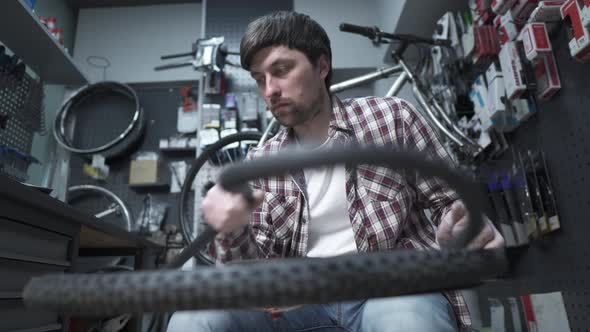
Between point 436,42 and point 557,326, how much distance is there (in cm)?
113

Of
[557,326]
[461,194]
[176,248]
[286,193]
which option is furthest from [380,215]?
[176,248]

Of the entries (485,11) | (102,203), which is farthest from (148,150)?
(485,11)

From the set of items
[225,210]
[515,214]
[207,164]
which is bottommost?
[225,210]

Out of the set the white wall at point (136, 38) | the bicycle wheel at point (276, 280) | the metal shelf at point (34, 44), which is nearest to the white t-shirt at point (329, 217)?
the bicycle wheel at point (276, 280)

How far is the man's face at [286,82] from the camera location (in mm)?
858

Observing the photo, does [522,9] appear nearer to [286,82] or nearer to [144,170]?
[286,82]

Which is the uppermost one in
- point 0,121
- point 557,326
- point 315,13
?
point 315,13

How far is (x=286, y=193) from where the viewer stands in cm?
82

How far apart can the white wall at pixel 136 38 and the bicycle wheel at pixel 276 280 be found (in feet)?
9.21

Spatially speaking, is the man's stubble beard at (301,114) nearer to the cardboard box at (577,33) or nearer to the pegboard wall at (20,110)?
the cardboard box at (577,33)

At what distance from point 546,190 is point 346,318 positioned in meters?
0.94

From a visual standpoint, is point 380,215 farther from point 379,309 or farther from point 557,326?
point 557,326

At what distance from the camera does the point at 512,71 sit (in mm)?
1278

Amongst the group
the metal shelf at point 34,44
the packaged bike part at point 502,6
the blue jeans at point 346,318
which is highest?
the metal shelf at point 34,44
